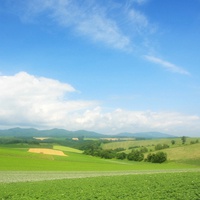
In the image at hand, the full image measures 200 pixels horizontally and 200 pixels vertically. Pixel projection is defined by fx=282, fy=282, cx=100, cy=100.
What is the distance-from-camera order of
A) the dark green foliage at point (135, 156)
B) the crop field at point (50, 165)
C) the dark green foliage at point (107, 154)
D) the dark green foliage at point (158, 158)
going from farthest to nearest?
the dark green foliage at point (107, 154) → the dark green foliage at point (135, 156) → the dark green foliage at point (158, 158) → the crop field at point (50, 165)

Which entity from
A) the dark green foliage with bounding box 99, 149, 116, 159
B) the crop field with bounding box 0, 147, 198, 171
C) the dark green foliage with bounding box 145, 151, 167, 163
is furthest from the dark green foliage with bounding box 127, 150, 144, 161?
the crop field with bounding box 0, 147, 198, 171

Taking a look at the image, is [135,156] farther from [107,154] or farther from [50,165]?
[50,165]

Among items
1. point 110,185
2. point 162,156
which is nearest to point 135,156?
point 162,156

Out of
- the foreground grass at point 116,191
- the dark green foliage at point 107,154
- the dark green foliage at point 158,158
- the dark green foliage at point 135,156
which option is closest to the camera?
the foreground grass at point 116,191

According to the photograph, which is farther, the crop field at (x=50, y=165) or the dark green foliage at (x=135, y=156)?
the dark green foliage at (x=135, y=156)

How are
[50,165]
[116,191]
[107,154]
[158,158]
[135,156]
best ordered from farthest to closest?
[107,154]
[135,156]
[158,158]
[50,165]
[116,191]

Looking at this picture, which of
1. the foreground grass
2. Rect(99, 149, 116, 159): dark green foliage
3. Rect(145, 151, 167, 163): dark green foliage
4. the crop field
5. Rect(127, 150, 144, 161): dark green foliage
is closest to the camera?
the foreground grass

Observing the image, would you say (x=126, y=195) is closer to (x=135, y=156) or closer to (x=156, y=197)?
(x=156, y=197)

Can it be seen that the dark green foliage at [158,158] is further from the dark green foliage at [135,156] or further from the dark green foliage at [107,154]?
the dark green foliage at [107,154]

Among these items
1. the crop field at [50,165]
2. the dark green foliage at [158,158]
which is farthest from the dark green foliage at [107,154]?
the crop field at [50,165]

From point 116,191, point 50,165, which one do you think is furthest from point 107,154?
point 116,191

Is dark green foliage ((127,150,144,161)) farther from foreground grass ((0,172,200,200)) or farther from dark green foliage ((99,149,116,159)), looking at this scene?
foreground grass ((0,172,200,200))

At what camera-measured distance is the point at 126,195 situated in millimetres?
22359

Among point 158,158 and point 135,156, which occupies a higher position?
point 158,158
